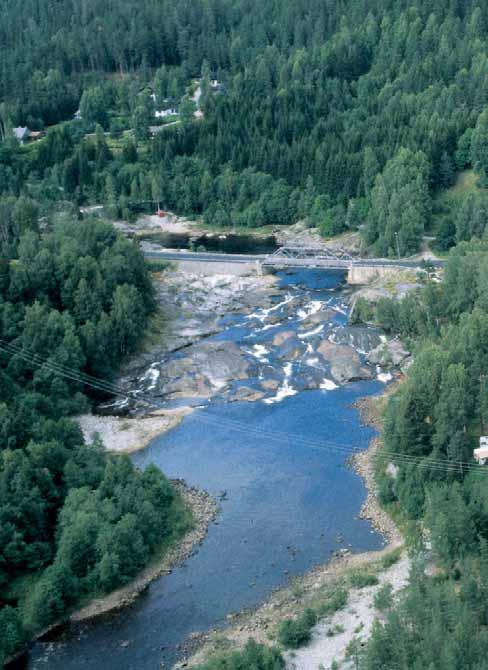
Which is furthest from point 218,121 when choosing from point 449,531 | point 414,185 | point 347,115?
point 449,531

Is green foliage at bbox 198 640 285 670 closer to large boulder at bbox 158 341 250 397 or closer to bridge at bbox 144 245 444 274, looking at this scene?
large boulder at bbox 158 341 250 397

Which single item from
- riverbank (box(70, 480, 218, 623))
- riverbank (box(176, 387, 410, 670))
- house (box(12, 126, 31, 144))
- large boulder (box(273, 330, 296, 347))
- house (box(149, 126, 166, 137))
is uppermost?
house (box(12, 126, 31, 144))

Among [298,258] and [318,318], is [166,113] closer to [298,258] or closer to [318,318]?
[298,258]

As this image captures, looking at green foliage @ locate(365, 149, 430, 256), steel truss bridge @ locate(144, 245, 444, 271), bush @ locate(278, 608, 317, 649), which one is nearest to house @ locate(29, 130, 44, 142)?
steel truss bridge @ locate(144, 245, 444, 271)

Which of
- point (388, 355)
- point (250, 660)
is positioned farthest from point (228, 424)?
point (250, 660)

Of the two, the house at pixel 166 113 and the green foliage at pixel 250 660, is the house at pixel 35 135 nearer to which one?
the house at pixel 166 113

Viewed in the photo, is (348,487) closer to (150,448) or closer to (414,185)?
(150,448)
